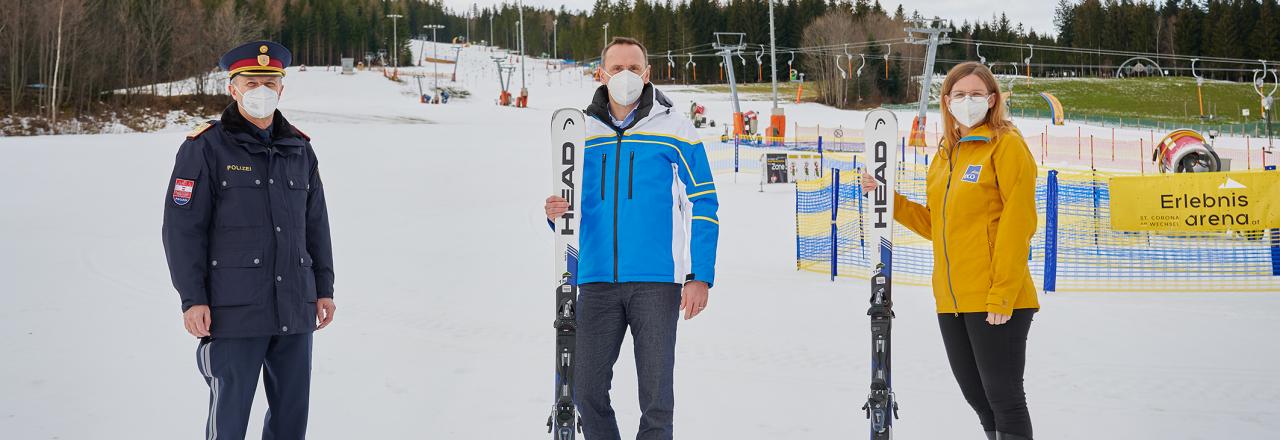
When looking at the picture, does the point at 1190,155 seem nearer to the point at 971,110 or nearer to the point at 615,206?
the point at 971,110

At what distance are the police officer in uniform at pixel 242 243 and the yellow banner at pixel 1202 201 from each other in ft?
29.4

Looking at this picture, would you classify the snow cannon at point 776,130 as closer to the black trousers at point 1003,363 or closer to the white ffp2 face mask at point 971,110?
the white ffp2 face mask at point 971,110

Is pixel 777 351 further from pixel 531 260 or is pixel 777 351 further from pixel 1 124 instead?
pixel 1 124

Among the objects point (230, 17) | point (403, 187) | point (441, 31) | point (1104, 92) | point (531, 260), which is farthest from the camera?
point (441, 31)

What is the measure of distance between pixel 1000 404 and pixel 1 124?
147 feet

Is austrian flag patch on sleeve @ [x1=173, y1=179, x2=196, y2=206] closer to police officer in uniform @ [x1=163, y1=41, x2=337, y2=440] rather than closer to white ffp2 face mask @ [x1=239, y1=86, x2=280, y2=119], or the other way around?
police officer in uniform @ [x1=163, y1=41, x2=337, y2=440]

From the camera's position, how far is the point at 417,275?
10391 mm

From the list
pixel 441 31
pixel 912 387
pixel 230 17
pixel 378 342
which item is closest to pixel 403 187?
pixel 378 342

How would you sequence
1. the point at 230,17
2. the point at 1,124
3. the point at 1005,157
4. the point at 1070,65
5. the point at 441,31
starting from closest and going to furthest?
the point at 1005,157
the point at 1,124
the point at 230,17
the point at 1070,65
the point at 441,31

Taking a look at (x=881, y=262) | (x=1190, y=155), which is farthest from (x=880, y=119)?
(x=1190, y=155)

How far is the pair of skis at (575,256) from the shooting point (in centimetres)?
385

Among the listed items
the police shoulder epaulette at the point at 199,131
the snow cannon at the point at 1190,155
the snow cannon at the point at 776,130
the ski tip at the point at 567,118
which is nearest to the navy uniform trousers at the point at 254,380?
the police shoulder epaulette at the point at 199,131

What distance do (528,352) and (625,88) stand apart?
3646 millimetres

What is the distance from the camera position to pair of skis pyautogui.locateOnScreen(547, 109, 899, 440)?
385 centimetres
